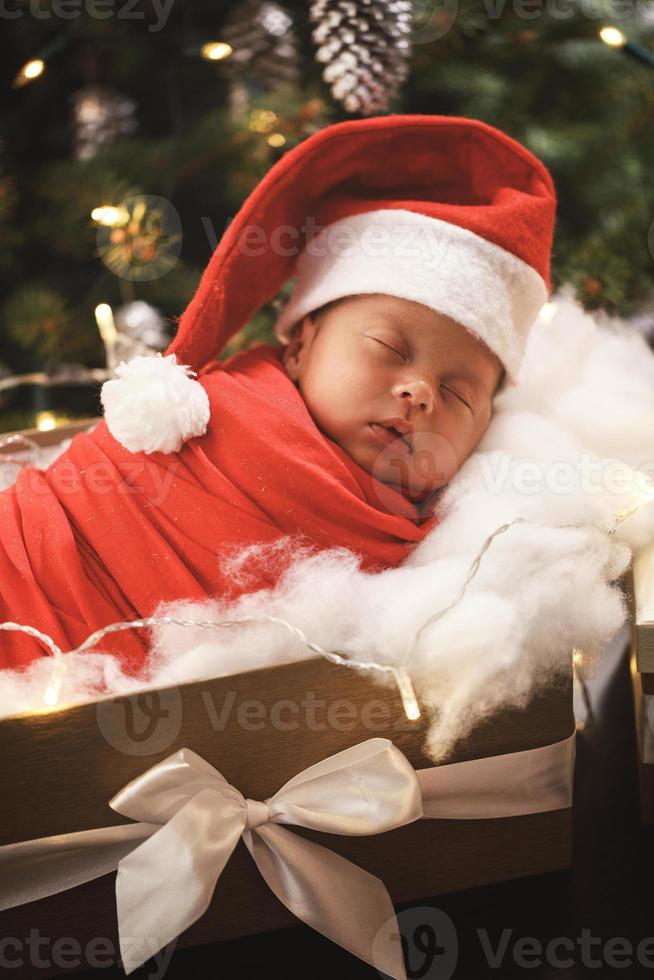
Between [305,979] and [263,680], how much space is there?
0.76 feet

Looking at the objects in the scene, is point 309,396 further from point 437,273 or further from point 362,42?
point 362,42

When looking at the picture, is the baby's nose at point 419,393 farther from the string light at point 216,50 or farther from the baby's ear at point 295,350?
the string light at point 216,50

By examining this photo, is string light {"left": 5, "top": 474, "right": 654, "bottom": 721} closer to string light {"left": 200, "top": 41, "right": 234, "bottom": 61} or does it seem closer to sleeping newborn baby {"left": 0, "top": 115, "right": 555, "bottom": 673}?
sleeping newborn baby {"left": 0, "top": 115, "right": 555, "bottom": 673}

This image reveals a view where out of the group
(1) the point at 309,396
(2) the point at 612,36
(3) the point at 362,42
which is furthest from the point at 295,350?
(2) the point at 612,36

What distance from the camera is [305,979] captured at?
2.07ft

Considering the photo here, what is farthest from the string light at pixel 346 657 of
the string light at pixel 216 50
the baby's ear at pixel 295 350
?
the string light at pixel 216 50

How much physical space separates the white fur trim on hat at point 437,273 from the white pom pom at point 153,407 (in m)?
0.19

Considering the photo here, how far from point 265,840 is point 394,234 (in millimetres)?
568

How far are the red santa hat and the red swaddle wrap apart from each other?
5 cm

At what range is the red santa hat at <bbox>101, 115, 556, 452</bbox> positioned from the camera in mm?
851

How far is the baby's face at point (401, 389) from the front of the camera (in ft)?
2.74

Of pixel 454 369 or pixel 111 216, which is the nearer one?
pixel 454 369

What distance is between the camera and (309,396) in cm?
86

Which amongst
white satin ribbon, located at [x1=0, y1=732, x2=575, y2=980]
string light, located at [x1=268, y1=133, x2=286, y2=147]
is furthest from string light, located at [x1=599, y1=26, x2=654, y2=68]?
white satin ribbon, located at [x1=0, y1=732, x2=575, y2=980]
